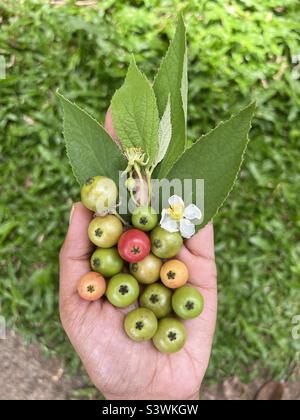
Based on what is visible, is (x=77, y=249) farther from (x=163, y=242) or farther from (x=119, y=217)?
(x=163, y=242)

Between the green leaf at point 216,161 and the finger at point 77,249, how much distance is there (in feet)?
1.46

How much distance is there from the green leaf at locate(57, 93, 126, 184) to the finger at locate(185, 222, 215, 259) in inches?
21.1

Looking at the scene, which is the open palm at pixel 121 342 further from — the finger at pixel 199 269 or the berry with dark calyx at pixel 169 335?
the berry with dark calyx at pixel 169 335

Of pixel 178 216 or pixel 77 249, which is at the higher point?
pixel 178 216

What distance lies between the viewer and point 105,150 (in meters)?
2.29

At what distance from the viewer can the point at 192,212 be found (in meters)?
2.24

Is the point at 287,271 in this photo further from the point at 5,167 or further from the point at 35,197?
the point at 5,167

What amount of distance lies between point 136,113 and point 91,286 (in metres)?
0.75

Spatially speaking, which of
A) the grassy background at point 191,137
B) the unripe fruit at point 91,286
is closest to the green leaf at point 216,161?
the unripe fruit at point 91,286

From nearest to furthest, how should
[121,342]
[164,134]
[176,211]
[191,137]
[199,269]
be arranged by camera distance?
[164,134]
[176,211]
[121,342]
[199,269]
[191,137]

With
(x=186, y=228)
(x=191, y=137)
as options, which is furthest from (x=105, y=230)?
(x=191, y=137)

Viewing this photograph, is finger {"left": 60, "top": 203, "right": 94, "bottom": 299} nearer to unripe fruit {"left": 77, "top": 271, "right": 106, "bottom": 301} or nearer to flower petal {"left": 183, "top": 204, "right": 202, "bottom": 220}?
unripe fruit {"left": 77, "top": 271, "right": 106, "bottom": 301}

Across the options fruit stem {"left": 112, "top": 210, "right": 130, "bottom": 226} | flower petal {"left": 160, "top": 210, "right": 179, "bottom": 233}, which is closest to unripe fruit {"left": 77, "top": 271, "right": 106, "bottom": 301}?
fruit stem {"left": 112, "top": 210, "right": 130, "bottom": 226}

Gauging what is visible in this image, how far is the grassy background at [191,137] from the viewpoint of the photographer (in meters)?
3.26
